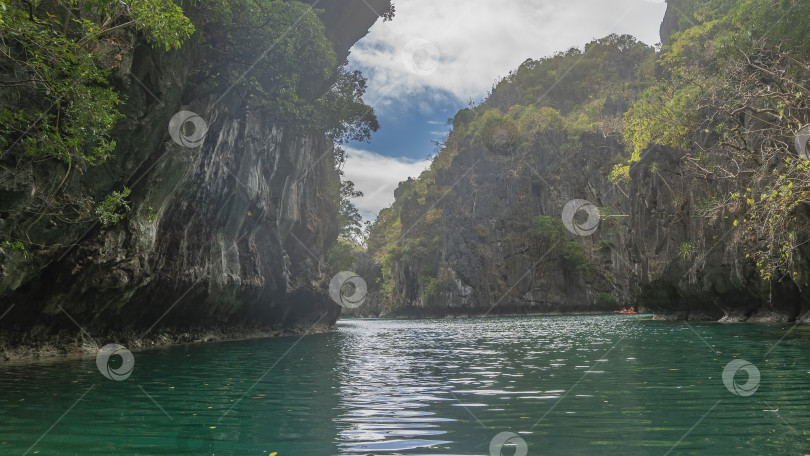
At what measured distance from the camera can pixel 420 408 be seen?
23.7ft

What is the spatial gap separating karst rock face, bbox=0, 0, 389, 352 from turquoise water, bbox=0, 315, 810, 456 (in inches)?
137

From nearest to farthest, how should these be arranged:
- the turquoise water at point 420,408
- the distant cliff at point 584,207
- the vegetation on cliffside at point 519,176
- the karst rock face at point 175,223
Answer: the turquoise water at point 420,408 → the karst rock face at point 175,223 → the distant cliff at point 584,207 → the vegetation on cliffside at point 519,176

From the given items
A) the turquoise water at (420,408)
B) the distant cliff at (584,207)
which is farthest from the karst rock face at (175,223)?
the distant cliff at (584,207)

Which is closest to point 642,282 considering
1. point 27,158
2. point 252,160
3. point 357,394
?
point 252,160

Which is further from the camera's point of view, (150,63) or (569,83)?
(569,83)

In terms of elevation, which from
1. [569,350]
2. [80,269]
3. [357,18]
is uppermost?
[357,18]

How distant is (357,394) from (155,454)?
3951 millimetres

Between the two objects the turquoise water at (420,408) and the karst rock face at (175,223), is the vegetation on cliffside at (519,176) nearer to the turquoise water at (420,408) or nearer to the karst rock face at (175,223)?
the karst rock face at (175,223)

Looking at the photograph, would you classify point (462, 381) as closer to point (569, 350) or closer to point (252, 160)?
point (569, 350)

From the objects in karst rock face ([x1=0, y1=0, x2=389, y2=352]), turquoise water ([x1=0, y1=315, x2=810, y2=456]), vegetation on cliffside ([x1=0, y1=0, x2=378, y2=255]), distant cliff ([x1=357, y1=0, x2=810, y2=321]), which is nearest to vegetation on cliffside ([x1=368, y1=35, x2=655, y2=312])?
distant cliff ([x1=357, y1=0, x2=810, y2=321])

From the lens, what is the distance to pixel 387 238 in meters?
118

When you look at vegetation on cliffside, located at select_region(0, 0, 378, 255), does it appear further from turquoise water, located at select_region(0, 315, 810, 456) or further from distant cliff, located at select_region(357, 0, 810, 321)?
distant cliff, located at select_region(357, 0, 810, 321)

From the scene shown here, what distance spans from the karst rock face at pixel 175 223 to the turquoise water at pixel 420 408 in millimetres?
3485

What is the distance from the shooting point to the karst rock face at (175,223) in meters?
14.2
